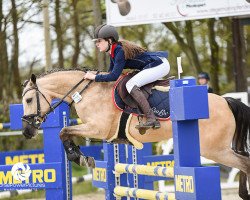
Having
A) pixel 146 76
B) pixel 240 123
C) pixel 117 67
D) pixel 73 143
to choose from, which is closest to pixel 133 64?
pixel 146 76

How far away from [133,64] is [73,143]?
0.97 metres

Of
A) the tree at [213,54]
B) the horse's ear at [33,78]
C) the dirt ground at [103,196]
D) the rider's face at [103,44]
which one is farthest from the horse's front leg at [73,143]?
the tree at [213,54]

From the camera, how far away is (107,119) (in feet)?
26.3

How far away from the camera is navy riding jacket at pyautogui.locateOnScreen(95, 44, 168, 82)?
779 centimetres

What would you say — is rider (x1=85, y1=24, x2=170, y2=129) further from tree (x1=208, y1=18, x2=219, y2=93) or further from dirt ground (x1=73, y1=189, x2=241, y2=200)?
tree (x1=208, y1=18, x2=219, y2=93)

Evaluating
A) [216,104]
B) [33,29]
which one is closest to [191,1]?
[216,104]

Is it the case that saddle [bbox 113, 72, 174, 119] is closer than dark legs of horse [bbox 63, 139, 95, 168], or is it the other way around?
dark legs of horse [bbox 63, 139, 95, 168]

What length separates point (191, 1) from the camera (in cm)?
1196

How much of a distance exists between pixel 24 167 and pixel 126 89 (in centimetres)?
127

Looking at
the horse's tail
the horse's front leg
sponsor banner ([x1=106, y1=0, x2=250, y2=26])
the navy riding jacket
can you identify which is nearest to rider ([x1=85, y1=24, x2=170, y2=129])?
the navy riding jacket

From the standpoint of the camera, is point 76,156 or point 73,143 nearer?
point 76,156

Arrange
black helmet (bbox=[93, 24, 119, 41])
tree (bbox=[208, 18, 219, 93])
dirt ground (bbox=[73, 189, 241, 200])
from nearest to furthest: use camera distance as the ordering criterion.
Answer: black helmet (bbox=[93, 24, 119, 41]), dirt ground (bbox=[73, 189, 241, 200]), tree (bbox=[208, 18, 219, 93])

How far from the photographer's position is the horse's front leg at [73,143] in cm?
766

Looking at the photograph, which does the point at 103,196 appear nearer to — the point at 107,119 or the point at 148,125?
the point at 107,119
